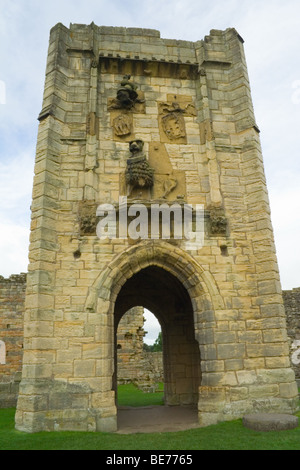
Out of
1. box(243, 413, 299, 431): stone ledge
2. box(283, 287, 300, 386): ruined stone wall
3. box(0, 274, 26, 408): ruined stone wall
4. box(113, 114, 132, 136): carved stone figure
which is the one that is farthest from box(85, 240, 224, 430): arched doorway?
box(283, 287, 300, 386): ruined stone wall

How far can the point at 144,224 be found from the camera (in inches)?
289

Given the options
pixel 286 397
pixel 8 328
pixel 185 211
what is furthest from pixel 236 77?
pixel 8 328

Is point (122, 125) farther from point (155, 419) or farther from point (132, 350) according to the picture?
point (132, 350)

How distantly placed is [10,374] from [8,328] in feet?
5.26

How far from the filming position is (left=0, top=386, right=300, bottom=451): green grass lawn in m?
4.85

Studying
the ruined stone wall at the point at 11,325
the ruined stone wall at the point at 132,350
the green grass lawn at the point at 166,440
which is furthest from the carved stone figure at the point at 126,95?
the ruined stone wall at the point at 132,350

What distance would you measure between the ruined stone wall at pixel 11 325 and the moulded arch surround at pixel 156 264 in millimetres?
7503

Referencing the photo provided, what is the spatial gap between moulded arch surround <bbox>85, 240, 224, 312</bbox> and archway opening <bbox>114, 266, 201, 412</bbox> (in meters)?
2.08

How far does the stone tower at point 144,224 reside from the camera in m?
6.35

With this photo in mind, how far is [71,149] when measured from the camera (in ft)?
25.6

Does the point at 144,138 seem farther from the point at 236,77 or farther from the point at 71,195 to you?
the point at 236,77

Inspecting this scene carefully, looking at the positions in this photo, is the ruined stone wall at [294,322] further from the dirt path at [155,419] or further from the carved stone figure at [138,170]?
the carved stone figure at [138,170]

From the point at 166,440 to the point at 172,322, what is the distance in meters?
5.03

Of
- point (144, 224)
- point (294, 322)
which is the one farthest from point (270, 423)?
point (294, 322)
